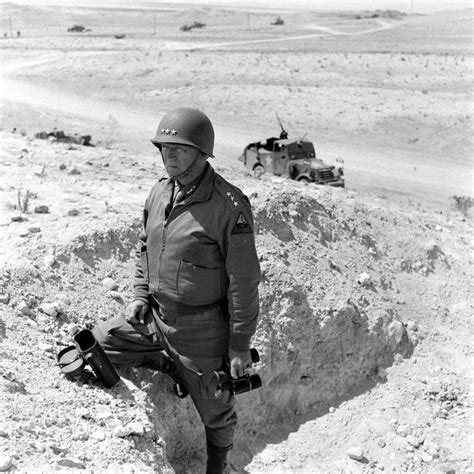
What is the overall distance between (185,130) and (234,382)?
1.66m

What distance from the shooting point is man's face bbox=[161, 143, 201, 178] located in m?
4.16

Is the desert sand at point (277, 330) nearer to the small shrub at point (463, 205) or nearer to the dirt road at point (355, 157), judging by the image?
the small shrub at point (463, 205)

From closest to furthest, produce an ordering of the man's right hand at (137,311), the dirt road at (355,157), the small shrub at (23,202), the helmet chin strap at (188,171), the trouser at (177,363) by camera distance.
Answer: the helmet chin strap at (188,171) < the trouser at (177,363) < the man's right hand at (137,311) < the small shrub at (23,202) < the dirt road at (355,157)

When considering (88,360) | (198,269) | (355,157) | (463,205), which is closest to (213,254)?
(198,269)

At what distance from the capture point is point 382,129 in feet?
77.7

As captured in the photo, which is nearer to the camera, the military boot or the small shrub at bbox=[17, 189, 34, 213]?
the military boot

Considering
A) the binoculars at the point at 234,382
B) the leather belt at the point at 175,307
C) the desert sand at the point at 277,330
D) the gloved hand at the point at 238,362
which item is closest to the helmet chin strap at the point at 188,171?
the leather belt at the point at 175,307

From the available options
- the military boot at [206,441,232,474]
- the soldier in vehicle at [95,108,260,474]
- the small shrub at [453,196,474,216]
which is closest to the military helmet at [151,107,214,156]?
the soldier in vehicle at [95,108,260,474]

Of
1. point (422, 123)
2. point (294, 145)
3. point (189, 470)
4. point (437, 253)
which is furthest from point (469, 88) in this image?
point (189, 470)

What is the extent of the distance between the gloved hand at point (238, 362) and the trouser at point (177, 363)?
201mm

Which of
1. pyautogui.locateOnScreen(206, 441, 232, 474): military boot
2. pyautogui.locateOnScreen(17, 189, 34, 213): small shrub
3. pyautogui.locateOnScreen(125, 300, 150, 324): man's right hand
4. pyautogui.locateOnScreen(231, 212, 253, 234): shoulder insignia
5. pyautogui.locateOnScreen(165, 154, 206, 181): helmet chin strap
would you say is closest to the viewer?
pyautogui.locateOnScreen(231, 212, 253, 234): shoulder insignia

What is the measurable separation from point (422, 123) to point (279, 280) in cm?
1923

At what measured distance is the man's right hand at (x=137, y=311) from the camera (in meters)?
4.63

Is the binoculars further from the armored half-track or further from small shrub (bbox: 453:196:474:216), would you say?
small shrub (bbox: 453:196:474:216)
